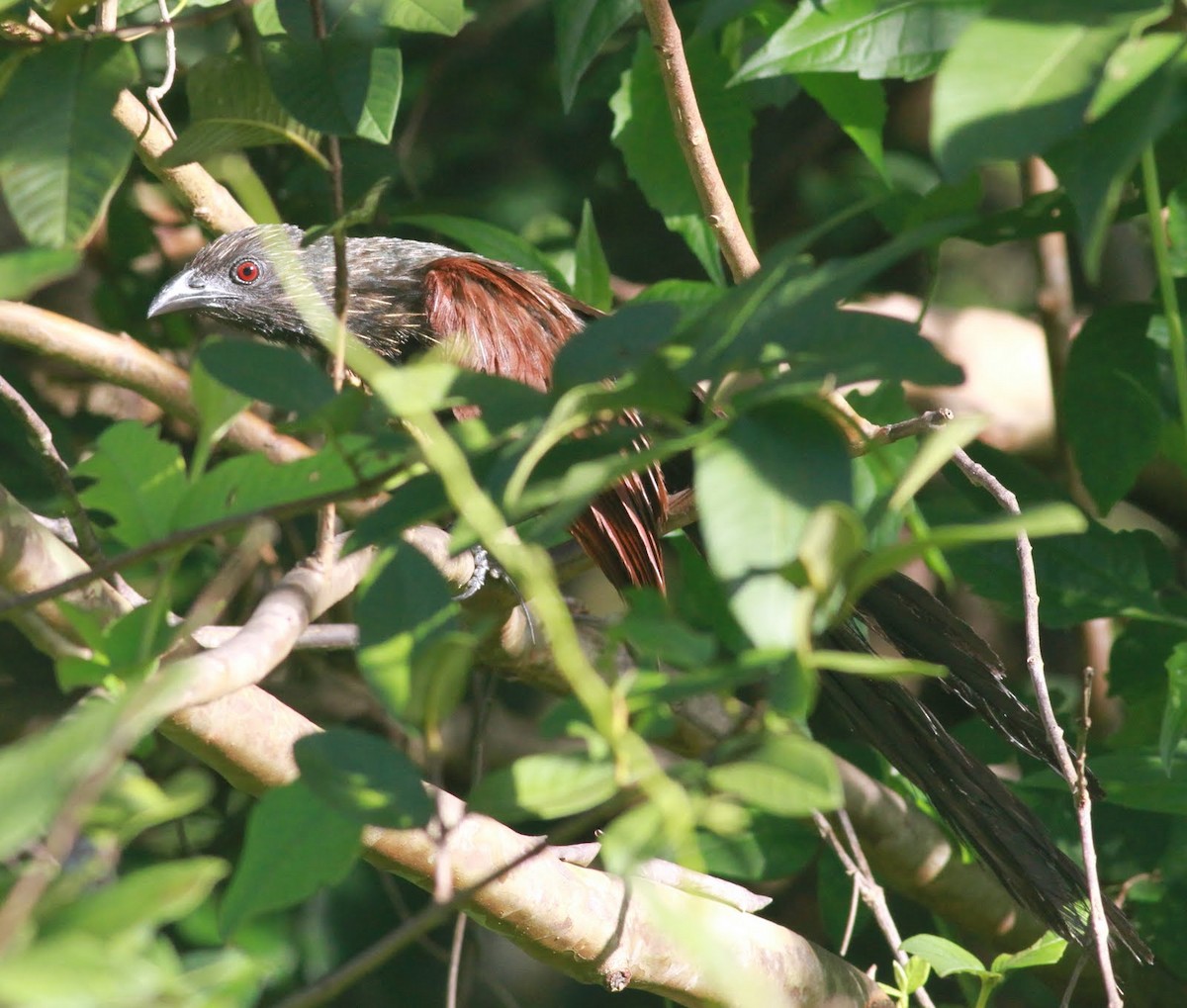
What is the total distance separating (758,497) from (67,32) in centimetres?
88

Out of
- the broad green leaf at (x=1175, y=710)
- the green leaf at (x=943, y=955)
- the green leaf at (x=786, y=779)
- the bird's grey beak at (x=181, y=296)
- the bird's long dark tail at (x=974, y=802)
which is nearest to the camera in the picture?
the green leaf at (x=786, y=779)

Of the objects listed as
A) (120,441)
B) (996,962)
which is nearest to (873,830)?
(996,962)

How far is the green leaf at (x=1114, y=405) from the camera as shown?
2.55 m

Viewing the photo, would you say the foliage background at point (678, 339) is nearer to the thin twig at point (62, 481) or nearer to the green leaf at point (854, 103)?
the green leaf at point (854, 103)

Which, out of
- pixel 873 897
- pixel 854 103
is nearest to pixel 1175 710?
pixel 873 897

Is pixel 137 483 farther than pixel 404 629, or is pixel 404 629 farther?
pixel 137 483

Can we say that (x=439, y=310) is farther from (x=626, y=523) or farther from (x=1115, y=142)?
(x=1115, y=142)

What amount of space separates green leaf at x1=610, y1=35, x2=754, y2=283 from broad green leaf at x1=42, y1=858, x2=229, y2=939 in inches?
86.1

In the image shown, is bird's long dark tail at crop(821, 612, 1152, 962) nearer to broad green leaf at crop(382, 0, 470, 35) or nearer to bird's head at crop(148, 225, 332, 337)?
broad green leaf at crop(382, 0, 470, 35)

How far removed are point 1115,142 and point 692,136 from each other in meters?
1.32

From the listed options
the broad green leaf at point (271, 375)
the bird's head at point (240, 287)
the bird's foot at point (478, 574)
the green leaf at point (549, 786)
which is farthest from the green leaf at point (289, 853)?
the bird's head at point (240, 287)

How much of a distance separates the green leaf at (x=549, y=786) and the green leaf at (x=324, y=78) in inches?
31.5

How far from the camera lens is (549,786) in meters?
0.79

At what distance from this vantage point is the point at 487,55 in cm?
407
